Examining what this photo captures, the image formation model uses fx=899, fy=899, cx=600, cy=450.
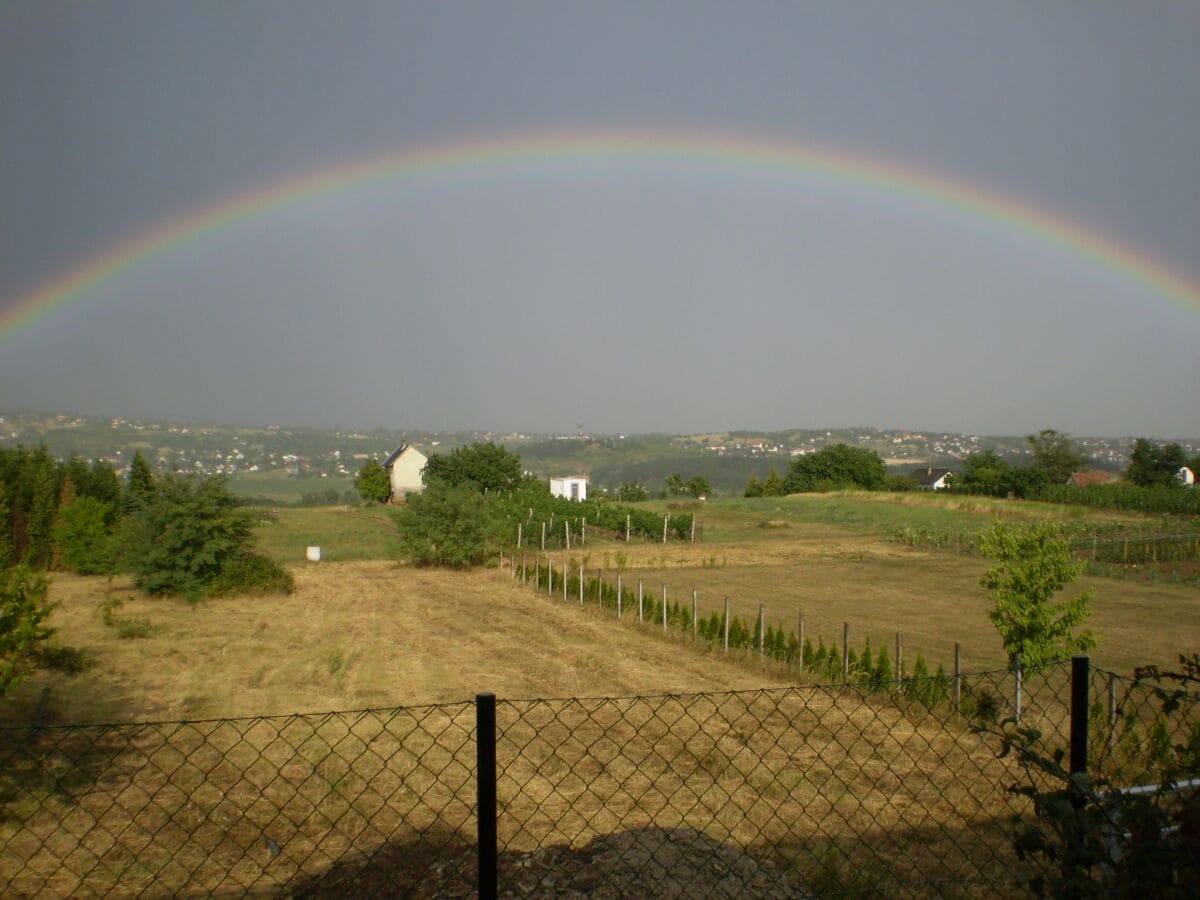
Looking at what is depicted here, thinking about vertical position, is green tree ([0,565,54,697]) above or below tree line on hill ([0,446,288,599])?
above

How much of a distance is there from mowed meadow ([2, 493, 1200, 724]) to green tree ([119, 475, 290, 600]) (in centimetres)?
53

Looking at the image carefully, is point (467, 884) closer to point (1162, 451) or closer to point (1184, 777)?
point (1184, 777)

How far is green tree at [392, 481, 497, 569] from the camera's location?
2756 cm

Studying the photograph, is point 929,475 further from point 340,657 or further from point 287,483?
point 340,657

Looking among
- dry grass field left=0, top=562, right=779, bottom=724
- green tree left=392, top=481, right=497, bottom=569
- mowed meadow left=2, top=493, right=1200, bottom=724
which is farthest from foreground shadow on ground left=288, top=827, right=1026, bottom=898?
green tree left=392, top=481, right=497, bottom=569

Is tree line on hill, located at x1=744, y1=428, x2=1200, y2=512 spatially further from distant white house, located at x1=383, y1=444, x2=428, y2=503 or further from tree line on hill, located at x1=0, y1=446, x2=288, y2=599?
tree line on hill, located at x1=0, y1=446, x2=288, y2=599

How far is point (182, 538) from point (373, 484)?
155ft

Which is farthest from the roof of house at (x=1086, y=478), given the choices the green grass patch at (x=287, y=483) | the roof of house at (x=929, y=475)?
the green grass patch at (x=287, y=483)

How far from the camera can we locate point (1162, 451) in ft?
229

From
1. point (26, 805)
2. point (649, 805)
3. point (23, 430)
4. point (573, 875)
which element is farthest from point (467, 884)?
point (23, 430)

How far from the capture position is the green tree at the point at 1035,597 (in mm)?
10539

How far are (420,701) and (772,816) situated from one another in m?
6.00

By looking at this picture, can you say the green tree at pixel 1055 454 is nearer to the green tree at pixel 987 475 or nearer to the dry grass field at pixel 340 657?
the green tree at pixel 987 475

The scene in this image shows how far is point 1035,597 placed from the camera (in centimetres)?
1068
